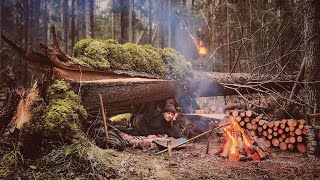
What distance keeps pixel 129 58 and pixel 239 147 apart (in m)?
3.58

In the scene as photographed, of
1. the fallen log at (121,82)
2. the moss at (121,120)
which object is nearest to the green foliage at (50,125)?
the fallen log at (121,82)

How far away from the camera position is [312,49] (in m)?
7.36

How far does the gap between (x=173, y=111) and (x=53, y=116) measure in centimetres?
403

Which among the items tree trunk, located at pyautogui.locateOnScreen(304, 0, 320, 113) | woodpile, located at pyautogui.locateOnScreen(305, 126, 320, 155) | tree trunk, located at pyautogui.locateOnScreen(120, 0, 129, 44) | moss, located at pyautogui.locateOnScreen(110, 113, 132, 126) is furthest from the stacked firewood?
tree trunk, located at pyautogui.locateOnScreen(120, 0, 129, 44)

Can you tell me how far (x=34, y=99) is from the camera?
15.7 feet

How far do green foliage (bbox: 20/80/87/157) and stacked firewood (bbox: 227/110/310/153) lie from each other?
4.71 metres

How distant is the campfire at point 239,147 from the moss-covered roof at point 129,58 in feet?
8.09

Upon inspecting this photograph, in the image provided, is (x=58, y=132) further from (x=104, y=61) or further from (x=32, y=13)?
(x=32, y=13)

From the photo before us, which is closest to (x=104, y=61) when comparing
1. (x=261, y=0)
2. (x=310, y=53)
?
(x=310, y=53)

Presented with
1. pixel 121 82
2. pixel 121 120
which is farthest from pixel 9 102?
pixel 121 120

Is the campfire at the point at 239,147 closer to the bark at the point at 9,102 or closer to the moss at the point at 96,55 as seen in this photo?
the moss at the point at 96,55

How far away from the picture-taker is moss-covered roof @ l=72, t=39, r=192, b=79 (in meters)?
6.18

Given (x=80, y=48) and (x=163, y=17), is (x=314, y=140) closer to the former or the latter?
(x=80, y=48)

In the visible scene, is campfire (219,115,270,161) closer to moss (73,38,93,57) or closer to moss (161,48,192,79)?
moss (161,48,192,79)
